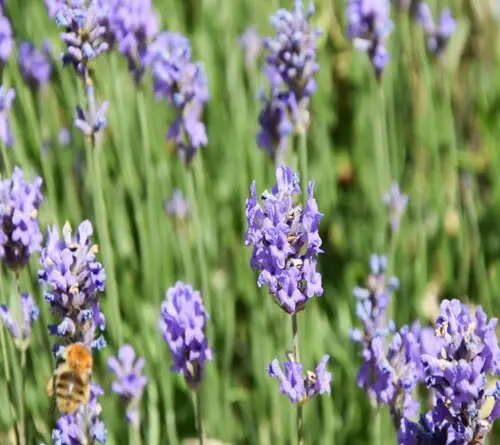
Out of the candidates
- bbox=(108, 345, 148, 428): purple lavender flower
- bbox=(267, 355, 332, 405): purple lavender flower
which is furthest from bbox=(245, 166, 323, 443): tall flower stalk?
bbox=(108, 345, 148, 428): purple lavender flower

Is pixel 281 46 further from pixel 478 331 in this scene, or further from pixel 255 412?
pixel 255 412

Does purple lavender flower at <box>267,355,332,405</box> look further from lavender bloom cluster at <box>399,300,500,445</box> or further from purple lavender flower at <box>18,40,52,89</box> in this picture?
purple lavender flower at <box>18,40,52,89</box>

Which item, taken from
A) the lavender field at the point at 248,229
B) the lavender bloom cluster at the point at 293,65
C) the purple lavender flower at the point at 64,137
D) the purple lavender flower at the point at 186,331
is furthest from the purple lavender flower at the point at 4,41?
the purple lavender flower at the point at 186,331

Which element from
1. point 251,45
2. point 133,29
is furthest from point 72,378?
point 251,45

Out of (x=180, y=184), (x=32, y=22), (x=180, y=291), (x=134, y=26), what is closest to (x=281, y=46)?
(x=134, y=26)

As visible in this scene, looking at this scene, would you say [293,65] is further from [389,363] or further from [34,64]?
[34,64]

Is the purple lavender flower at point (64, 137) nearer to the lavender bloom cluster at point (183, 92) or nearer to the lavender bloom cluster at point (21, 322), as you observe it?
the lavender bloom cluster at point (183, 92)

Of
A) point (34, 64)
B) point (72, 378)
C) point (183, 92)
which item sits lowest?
point (72, 378)
